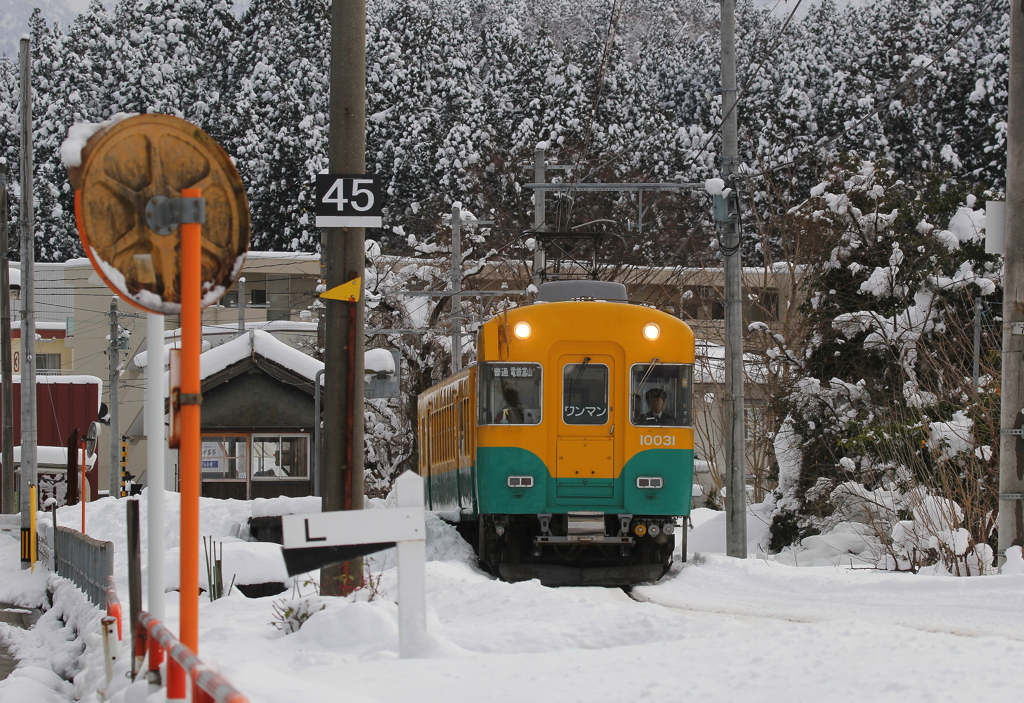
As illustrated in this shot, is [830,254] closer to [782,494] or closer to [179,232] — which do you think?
[782,494]

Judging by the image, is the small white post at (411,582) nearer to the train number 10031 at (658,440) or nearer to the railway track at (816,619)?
the railway track at (816,619)

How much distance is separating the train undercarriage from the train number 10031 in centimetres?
81

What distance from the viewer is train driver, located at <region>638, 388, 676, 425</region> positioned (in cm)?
1338

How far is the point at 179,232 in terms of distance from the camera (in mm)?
5102

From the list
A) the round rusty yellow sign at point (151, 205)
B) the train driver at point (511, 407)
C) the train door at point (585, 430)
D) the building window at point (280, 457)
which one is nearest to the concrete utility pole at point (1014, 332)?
the train door at point (585, 430)

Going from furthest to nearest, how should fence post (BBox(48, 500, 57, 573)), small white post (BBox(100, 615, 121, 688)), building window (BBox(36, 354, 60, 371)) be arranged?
1. building window (BBox(36, 354, 60, 371))
2. fence post (BBox(48, 500, 57, 573))
3. small white post (BBox(100, 615, 121, 688))

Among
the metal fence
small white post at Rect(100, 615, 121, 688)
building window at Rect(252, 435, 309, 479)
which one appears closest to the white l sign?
small white post at Rect(100, 615, 121, 688)

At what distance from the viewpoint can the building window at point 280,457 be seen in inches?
1196

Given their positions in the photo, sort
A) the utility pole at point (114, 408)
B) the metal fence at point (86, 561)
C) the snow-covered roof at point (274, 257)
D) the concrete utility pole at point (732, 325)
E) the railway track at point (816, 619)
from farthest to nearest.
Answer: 1. the snow-covered roof at point (274, 257)
2. the utility pole at point (114, 408)
3. the concrete utility pole at point (732, 325)
4. the metal fence at point (86, 561)
5. the railway track at point (816, 619)

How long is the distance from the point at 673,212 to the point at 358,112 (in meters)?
35.4

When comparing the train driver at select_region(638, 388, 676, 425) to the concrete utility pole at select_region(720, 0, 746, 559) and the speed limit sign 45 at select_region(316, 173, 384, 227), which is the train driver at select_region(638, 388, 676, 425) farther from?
the speed limit sign 45 at select_region(316, 173, 384, 227)

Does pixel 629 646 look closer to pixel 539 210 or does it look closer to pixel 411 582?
pixel 411 582

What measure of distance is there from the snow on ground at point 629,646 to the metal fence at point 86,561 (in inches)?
18.4

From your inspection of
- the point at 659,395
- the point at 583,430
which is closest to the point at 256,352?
the point at 583,430
